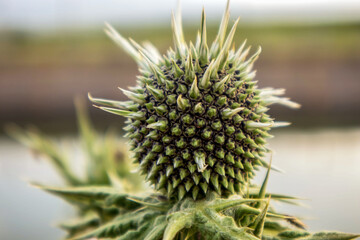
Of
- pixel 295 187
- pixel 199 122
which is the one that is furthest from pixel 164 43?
pixel 199 122

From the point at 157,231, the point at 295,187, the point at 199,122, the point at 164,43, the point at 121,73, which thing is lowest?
the point at 157,231

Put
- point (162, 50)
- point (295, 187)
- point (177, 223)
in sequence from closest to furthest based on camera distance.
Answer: point (177, 223)
point (295, 187)
point (162, 50)

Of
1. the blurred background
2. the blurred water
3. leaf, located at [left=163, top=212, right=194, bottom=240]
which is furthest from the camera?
the blurred background

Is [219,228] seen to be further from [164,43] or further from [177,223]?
[164,43]

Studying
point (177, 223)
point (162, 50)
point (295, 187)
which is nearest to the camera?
point (177, 223)

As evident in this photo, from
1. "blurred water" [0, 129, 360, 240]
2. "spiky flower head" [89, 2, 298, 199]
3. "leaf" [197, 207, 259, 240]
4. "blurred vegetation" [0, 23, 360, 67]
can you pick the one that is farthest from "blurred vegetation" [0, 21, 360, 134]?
"leaf" [197, 207, 259, 240]

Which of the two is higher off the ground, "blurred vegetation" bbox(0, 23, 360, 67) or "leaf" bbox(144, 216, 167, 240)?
"blurred vegetation" bbox(0, 23, 360, 67)

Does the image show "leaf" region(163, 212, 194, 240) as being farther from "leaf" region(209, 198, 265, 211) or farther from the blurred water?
the blurred water
